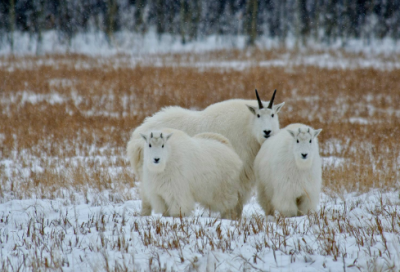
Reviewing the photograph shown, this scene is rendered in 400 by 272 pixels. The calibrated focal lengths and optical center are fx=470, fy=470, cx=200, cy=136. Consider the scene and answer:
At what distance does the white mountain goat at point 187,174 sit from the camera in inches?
228

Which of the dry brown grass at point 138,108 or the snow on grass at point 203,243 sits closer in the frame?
the snow on grass at point 203,243

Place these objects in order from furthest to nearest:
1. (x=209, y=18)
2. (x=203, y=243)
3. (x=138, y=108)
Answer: (x=209, y=18), (x=138, y=108), (x=203, y=243)

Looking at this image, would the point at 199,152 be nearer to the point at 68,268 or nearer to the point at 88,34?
the point at 68,268

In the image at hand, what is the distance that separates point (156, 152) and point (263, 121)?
188 cm

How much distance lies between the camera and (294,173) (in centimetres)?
605

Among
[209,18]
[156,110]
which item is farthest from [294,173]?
[209,18]

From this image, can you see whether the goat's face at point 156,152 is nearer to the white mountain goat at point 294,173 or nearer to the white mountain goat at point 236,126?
the white mountain goat at point 236,126

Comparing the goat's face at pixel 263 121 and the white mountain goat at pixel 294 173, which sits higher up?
the goat's face at pixel 263 121

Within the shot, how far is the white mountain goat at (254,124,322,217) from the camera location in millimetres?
5984

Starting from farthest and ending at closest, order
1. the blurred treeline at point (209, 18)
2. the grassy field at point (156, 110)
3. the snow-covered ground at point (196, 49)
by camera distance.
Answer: the blurred treeline at point (209, 18)
the snow-covered ground at point (196, 49)
the grassy field at point (156, 110)

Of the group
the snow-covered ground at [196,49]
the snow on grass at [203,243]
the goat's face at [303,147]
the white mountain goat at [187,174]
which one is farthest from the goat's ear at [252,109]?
the snow-covered ground at [196,49]

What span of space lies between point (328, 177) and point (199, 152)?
2.78 m

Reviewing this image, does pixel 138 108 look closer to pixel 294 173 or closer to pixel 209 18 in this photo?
pixel 294 173

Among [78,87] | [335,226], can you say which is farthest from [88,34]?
[335,226]
